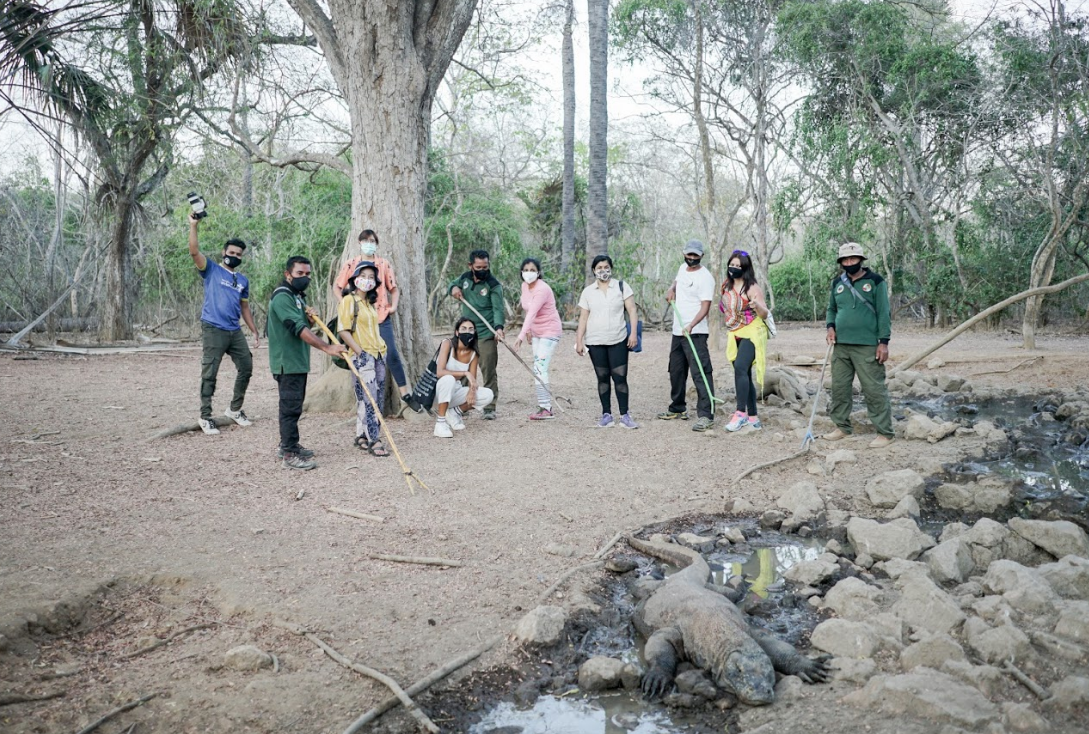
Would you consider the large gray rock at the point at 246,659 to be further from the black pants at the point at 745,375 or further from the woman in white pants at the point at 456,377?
the black pants at the point at 745,375

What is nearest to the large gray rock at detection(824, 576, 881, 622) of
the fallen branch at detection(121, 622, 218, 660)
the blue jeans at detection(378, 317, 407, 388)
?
the fallen branch at detection(121, 622, 218, 660)

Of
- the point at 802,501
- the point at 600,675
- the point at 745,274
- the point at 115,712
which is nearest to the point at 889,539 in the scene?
the point at 802,501

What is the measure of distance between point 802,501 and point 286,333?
403cm

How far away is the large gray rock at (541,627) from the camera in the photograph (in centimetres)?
359

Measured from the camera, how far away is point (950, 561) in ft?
14.1

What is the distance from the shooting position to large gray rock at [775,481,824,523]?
17.8ft

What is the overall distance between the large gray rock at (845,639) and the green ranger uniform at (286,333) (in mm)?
4274

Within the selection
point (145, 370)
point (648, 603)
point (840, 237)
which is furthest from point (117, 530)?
point (840, 237)

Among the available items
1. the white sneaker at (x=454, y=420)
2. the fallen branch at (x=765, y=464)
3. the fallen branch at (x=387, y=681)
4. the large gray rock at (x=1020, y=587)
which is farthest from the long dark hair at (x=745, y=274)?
the fallen branch at (x=387, y=681)

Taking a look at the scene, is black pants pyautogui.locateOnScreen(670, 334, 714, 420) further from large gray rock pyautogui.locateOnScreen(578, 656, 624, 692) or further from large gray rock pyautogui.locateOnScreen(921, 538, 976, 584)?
large gray rock pyautogui.locateOnScreen(578, 656, 624, 692)

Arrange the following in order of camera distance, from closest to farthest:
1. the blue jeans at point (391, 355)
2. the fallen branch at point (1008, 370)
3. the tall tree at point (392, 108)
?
1. the blue jeans at point (391, 355)
2. the tall tree at point (392, 108)
3. the fallen branch at point (1008, 370)

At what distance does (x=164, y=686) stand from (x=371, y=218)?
6.07 meters

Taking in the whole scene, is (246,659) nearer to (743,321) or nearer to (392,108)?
(743,321)

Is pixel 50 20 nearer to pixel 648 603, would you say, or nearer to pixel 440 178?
pixel 440 178
